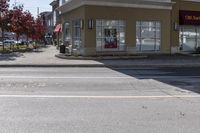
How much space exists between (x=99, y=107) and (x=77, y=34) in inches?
1041

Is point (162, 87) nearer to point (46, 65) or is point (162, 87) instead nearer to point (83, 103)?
point (83, 103)

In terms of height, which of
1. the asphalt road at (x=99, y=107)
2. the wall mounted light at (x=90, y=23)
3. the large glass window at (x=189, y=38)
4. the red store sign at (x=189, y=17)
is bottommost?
the asphalt road at (x=99, y=107)


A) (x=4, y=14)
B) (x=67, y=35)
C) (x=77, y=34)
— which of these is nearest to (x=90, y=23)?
(x=77, y=34)

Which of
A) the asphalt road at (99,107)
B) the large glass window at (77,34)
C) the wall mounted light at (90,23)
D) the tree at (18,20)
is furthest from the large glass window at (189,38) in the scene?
the asphalt road at (99,107)

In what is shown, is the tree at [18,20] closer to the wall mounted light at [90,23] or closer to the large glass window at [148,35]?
the wall mounted light at [90,23]

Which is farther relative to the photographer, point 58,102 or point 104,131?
point 58,102

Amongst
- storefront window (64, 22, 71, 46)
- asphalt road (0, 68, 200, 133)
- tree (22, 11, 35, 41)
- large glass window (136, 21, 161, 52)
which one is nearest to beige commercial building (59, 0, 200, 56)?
large glass window (136, 21, 161, 52)

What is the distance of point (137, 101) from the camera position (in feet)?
36.2

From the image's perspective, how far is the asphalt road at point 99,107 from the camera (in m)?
7.94

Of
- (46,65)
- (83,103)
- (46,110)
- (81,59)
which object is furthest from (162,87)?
(81,59)

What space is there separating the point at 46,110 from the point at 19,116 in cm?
84

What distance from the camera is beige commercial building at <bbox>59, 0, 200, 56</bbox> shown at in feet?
109

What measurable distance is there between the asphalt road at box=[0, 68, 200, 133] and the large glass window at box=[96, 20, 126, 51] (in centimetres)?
1853

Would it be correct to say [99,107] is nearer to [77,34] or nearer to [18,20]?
[77,34]
